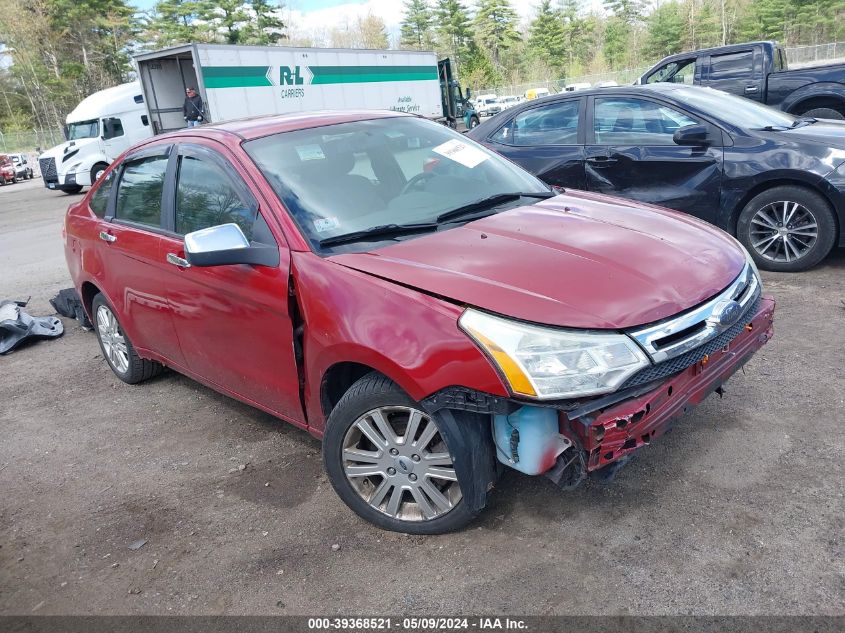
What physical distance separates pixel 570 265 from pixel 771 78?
9.85 metres

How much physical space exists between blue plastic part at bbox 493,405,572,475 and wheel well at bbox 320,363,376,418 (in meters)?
0.68

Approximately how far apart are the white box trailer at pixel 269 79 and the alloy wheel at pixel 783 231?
425 inches

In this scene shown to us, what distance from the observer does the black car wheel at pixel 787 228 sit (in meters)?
5.42

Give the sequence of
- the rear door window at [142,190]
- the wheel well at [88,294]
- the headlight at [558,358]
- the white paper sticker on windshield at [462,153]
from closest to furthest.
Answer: the headlight at [558,358], the white paper sticker on windshield at [462,153], the rear door window at [142,190], the wheel well at [88,294]

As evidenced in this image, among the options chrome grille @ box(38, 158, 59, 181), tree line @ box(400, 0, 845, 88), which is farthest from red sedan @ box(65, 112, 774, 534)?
tree line @ box(400, 0, 845, 88)

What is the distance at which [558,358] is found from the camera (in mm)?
2322

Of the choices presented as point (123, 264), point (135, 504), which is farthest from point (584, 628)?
point (123, 264)

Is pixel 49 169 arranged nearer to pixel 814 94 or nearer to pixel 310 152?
pixel 814 94

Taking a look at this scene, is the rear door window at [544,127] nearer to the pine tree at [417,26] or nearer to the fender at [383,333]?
the fender at [383,333]

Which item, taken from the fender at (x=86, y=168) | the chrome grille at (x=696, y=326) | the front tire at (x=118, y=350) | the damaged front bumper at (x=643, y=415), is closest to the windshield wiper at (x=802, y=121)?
the chrome grille at (x=696, y=326)

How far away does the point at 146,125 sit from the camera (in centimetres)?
2122

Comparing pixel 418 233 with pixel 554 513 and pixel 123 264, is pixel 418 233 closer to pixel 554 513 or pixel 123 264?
pixel 554 513

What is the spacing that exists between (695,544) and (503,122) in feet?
17.3

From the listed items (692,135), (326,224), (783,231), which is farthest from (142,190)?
(783,231)
